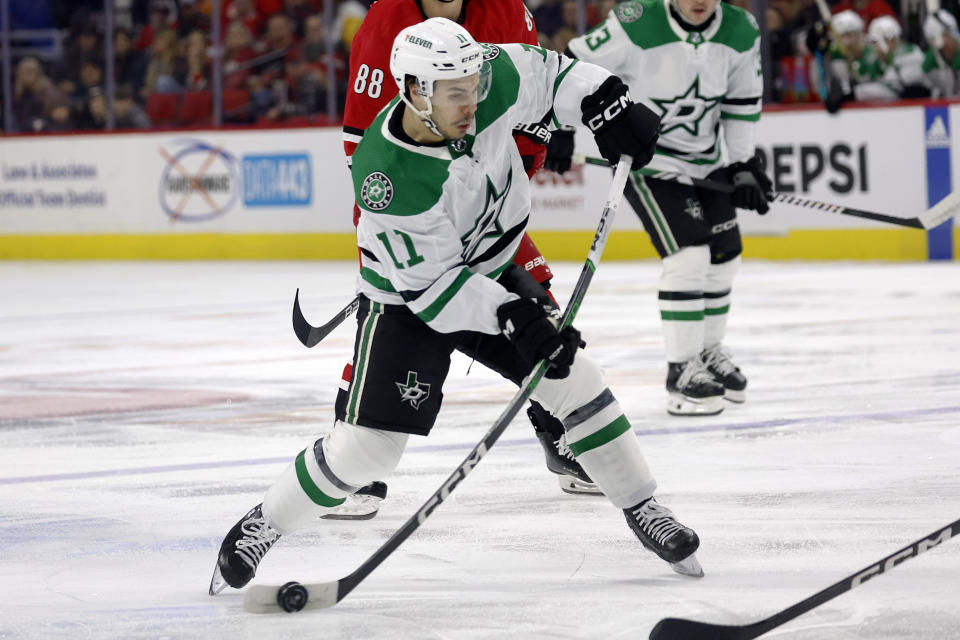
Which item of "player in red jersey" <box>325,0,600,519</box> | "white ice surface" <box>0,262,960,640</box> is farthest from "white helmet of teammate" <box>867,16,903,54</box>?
"player in red jersey" <box>325,0,600,519</box>

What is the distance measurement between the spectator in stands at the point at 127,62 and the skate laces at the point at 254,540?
31.4 ft

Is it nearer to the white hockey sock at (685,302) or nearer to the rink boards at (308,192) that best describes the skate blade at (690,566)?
the white hockey sock at (685,302)

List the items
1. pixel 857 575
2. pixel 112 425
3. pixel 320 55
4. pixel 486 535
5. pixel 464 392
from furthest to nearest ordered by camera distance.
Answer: pixel 320 55, pixel 464 392, pixel 112 425, pixel 486 535, pixel 857 575

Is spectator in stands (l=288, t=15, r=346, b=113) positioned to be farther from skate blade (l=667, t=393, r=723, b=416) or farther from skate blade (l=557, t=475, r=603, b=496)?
skate blade (l=557, t=475, r=603, b=496)

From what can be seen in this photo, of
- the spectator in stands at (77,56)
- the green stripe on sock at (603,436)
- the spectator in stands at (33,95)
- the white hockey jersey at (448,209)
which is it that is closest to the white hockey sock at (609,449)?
the green stripe on sock at (603,436)

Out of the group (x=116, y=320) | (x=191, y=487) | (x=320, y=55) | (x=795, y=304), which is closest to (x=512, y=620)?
(x=191, y=487)

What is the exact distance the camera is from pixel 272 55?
11.4 m

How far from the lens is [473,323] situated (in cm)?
270

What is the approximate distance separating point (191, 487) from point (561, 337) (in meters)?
1.40

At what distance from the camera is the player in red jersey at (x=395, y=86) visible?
11.5 ft

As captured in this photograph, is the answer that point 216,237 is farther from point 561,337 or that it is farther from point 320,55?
point 561,337

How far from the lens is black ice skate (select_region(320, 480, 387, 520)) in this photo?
3402 millimetres

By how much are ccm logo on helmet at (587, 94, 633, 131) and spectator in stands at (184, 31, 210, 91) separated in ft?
29.4

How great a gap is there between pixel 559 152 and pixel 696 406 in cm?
89
